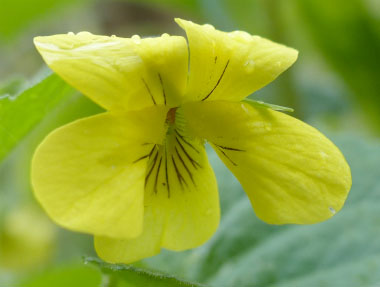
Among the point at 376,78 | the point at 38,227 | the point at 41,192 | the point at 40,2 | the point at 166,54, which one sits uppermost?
the point at 166,54

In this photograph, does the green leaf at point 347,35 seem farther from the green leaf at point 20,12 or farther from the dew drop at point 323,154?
the dew drop at point 323,154

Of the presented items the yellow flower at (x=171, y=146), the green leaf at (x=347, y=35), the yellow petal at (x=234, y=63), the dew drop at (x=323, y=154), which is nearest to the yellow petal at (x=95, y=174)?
the yellow flower at (x=171, y=146)

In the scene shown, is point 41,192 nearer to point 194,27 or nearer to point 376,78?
point 194,27

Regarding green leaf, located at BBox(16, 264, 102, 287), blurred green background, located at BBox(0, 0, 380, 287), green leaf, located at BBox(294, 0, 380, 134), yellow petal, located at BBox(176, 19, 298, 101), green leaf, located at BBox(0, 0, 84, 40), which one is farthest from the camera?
green leaf, located at BBox(0, 0, 84, 40)

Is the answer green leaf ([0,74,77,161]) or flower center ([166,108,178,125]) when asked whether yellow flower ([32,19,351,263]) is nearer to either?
flower center ([166,108,178,125])

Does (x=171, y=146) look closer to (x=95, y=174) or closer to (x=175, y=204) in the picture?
(x=175, y=204)

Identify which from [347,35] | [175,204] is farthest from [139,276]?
[347,35]

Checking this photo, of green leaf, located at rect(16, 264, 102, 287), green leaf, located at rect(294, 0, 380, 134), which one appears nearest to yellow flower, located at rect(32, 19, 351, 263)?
green leaf, located at rect(16, 264, 102, 287)

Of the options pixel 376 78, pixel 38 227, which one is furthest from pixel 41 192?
pixel 38 227
